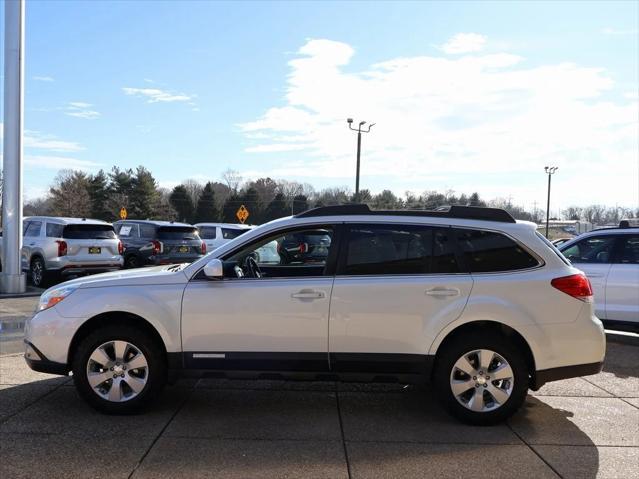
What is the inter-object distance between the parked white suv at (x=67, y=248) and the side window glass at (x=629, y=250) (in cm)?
1135

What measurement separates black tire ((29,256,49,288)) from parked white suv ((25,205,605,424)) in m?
10.0

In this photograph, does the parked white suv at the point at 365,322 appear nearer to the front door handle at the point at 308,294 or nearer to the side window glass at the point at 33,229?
the front door handle at the point at 308,294

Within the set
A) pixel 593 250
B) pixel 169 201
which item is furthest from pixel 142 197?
pixel 593 250

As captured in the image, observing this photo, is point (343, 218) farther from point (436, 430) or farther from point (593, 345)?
point (593, 345)

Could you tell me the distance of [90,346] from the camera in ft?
15.8

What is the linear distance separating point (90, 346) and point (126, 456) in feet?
3.77

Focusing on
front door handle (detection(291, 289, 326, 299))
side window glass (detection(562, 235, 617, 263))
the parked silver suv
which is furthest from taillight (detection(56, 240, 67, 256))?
side window glass (detection(562, 235, 617, 263))

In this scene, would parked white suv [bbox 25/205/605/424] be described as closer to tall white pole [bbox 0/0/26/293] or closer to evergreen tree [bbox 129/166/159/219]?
tall white pole [bbox 0/0/26/293]

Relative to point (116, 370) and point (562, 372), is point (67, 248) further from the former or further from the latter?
point (562, 372)

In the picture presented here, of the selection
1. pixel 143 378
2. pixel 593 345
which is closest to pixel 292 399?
pixel 143 378

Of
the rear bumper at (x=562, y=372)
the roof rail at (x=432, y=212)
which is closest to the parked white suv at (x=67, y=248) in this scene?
the roof rail at (x=432, y=212)

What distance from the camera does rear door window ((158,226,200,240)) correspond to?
1662 cm

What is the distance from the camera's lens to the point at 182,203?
8069 centimetres

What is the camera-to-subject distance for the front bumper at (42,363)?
16.0 feet
